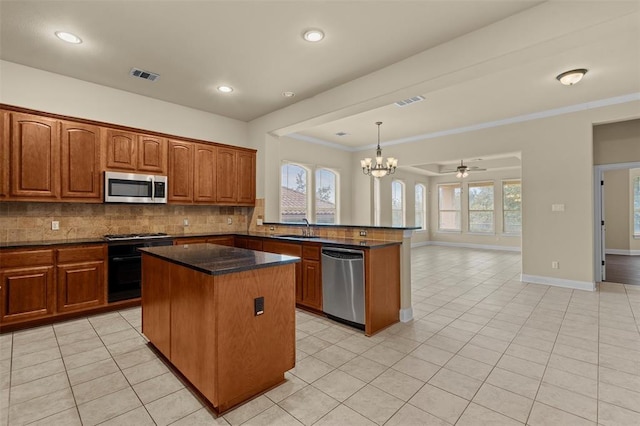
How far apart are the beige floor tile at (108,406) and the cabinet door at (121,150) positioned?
9.80ft

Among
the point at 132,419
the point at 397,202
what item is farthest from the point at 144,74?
the point at 397,202

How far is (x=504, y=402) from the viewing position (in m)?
2.02

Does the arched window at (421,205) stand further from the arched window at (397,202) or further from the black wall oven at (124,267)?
the black wall oven at (124,267)

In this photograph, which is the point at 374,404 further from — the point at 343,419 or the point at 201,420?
the point at 201,420

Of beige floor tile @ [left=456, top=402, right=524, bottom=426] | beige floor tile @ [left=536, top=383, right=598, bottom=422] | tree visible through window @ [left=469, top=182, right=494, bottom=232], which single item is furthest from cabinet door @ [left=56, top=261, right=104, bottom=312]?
tree visible through window @ [left=469, top=182, right=494, bottom=232]

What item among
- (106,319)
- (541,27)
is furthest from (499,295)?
(106,319)

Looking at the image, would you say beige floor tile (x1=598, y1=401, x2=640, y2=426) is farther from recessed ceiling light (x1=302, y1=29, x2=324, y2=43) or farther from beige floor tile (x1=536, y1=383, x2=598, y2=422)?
recessed ceiling light (x1=302, y1=29, x2=324, y2=43)

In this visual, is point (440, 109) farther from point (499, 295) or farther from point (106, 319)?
point (106, 319)

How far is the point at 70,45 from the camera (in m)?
3.16

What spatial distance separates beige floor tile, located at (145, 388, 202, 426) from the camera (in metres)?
1.85

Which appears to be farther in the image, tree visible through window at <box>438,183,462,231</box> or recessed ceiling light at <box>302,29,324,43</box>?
tree visible through window at <box>438,183,462,231</box>

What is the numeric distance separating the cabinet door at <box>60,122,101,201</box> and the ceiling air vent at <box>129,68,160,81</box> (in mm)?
865

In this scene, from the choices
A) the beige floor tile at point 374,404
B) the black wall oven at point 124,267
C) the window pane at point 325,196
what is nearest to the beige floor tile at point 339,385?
the beige floor tile at point 374,404

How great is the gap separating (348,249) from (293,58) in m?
2.24
